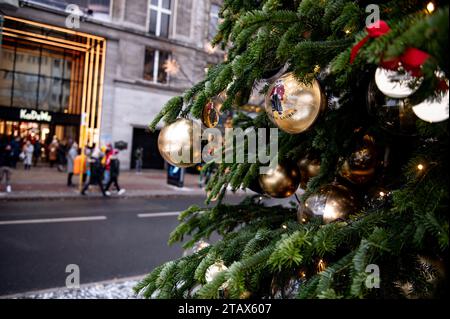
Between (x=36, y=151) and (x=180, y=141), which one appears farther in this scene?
(x=36, y=151)

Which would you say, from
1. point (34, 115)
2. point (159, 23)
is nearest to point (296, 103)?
point (159, 23)

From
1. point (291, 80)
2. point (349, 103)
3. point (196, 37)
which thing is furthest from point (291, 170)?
point (196, 37)

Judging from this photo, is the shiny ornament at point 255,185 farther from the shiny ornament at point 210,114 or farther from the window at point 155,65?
the window at point 155,65

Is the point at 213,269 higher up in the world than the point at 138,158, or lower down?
higher up

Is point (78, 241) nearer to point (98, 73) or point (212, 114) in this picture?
point (212, 114)

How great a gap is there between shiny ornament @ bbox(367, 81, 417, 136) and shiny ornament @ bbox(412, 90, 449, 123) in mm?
501

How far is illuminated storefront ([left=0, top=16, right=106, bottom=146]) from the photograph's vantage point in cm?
2036

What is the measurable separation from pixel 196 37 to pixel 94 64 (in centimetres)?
855

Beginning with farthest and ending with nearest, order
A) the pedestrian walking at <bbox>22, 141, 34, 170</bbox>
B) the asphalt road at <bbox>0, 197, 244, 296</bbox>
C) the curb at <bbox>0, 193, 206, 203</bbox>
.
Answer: the pedestrian walking at <bbox>22, 141, 34, 170</bbox> < the curb at <bbox>0, 193, 206, 203</bbox> < the asphalt road at <bbox>0, 197, 244, 296</bbox>

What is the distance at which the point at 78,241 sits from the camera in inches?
264

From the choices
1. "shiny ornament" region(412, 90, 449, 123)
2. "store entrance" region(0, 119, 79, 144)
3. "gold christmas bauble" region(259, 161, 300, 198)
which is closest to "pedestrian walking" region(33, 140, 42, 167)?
"store entrance" region(0, 119, 79, 144)

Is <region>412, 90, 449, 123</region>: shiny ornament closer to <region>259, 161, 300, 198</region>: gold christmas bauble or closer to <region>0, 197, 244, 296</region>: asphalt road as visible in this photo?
<region>259, 161, 300, 198</region>: gold christmas bauble

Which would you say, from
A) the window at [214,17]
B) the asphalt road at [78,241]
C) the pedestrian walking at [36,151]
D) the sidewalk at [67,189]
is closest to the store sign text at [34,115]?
the pedestrian walking at [36,151]

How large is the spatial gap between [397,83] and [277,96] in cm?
57
